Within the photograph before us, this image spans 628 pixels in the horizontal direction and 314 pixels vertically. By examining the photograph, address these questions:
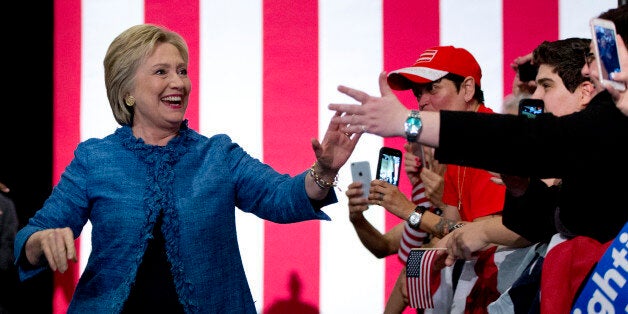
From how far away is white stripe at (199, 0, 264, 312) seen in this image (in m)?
3.19

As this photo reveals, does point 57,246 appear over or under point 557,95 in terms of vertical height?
under

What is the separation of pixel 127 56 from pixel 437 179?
84 centimetres

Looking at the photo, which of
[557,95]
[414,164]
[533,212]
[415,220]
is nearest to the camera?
[533,212]

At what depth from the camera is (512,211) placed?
1.74m

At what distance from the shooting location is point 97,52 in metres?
3.20

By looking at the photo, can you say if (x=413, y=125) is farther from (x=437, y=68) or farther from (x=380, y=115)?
(x=437, y=68)

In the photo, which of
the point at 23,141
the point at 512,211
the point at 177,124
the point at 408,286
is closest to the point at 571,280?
the point at 512,211

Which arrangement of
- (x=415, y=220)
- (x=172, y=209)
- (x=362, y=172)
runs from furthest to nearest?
(x=362, y=172), (x=415, y=220), (x=172, y=209)

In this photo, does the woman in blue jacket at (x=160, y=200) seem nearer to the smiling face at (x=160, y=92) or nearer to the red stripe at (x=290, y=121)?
the smiling face at (x=160, y=92)

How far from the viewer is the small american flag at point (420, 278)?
2.07 metres

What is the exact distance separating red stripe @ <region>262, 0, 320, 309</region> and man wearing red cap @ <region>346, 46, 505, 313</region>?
47 cm

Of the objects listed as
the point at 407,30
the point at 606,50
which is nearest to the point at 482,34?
the point at 407,30

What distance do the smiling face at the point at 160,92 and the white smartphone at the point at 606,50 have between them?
3.25 feet

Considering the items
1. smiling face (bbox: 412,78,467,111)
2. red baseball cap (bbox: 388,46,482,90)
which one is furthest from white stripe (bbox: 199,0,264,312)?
smiling face (bbox: 412,78,467,111)
